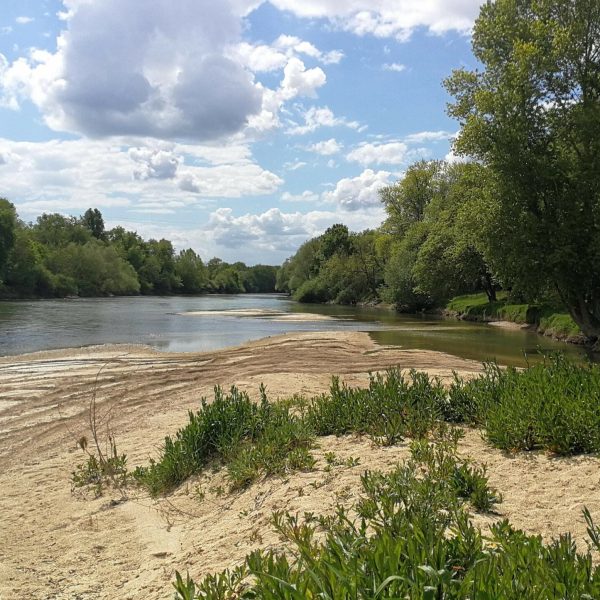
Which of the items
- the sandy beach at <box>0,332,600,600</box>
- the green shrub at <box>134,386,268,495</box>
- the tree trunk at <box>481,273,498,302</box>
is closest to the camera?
the sandy beach at <box>0,332,600,600</box>

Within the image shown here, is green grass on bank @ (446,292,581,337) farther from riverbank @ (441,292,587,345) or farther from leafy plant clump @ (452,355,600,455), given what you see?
leafy plant clump @ (452,355,600,455)

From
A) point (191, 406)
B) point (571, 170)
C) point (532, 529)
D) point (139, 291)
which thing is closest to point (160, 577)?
A: point (532, 529)

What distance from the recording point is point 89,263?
347 ft

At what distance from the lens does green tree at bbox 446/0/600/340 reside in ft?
72.1

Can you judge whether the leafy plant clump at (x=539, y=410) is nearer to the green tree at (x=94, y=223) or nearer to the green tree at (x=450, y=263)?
the green tree at (x=450, y=263)

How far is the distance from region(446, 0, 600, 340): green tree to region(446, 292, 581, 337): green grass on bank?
6228 mm

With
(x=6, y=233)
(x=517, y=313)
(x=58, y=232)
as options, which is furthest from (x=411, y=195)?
(x=58, y=232)

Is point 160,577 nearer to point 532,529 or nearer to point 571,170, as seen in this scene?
point 532,529

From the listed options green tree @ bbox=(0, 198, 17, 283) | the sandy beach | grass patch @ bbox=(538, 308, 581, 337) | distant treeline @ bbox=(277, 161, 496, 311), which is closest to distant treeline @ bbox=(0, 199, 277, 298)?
green tree @ bbox=(0, 198, 17, 283)

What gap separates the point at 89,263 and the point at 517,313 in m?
87.7

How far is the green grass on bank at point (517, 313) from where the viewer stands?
99.2 ft

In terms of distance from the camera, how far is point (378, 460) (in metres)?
5.71

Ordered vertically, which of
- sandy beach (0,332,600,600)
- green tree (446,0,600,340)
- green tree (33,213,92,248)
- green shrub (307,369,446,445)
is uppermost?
green tree (33,213,92,248)

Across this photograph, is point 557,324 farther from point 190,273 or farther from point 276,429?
point 190,273
